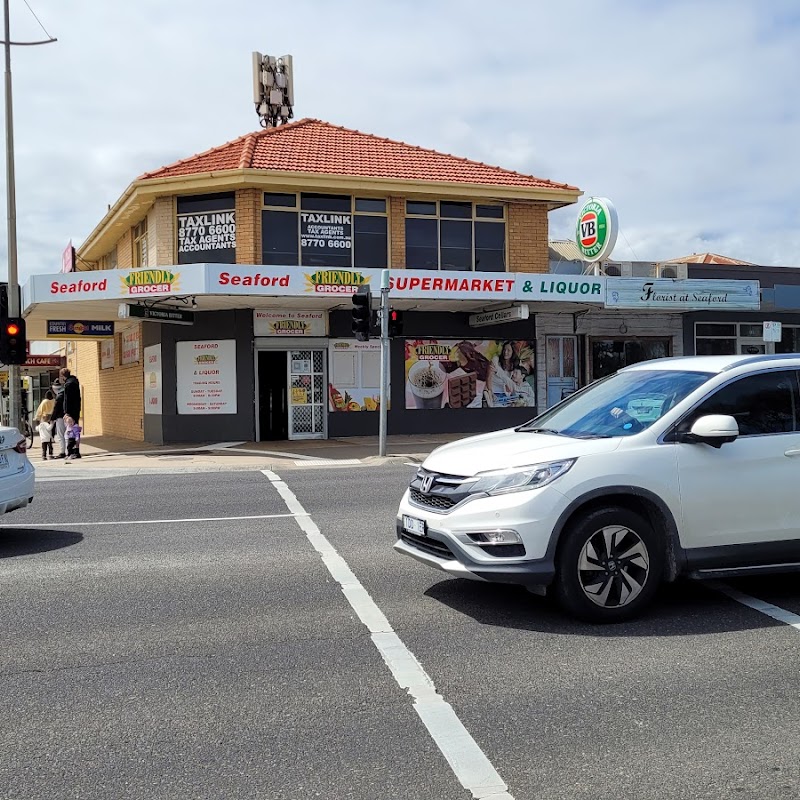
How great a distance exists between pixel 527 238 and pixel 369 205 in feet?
15.1

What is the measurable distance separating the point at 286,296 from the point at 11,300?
5.98 metres

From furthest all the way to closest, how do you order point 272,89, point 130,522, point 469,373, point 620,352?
point 272,89 < point 620,352 < point 469,373 < point 130,522

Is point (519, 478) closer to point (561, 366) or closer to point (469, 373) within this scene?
point (469, 373)

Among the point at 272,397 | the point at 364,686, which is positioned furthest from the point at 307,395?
the point at 364,686

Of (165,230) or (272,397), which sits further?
(272,397)

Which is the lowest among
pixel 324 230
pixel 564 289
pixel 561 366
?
pixel 561 366

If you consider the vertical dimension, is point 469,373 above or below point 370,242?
below

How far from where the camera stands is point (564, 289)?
21.5 meters

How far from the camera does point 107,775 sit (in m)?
3.45

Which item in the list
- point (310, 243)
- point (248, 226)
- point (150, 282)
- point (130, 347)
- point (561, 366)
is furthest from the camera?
point (130, 347)

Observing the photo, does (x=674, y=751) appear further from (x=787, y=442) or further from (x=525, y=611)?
(x=787, y=442)

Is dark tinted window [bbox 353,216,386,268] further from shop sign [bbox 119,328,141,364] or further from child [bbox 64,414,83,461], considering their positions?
child [bbox 64,414,83,461]

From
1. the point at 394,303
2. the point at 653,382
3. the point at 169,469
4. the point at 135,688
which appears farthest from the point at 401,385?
the point at 135,688

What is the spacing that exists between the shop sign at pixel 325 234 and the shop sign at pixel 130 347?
6223 mm
